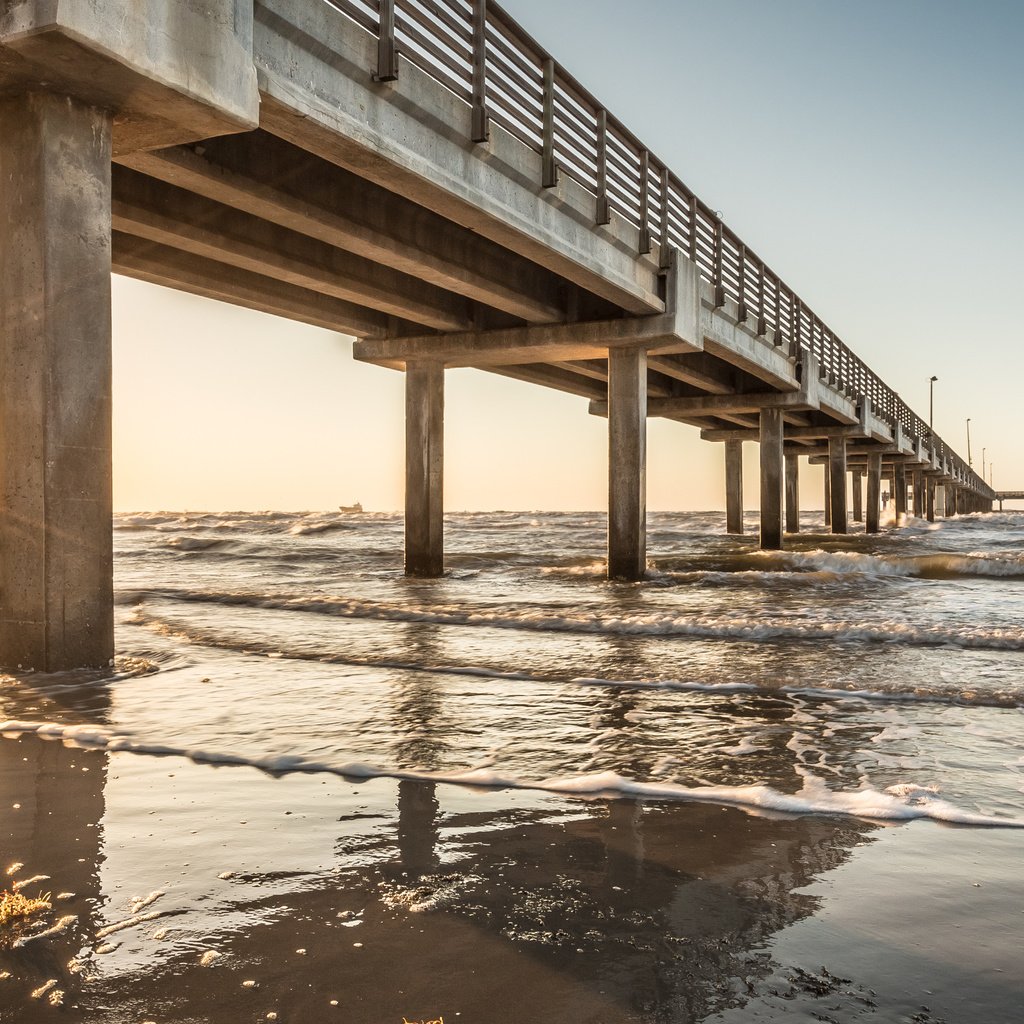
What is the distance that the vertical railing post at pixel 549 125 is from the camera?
41.5 ft

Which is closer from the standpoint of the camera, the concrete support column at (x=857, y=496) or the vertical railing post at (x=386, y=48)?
the vertical railing post at (x=386, y=48)

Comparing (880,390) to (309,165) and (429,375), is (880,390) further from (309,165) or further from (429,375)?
(309,165)

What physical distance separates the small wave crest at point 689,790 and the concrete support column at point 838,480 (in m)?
35.9

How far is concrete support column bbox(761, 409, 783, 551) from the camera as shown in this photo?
1128 inches

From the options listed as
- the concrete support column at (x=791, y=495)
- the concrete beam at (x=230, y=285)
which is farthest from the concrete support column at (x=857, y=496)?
the concrete beam at (x=230, y=285)

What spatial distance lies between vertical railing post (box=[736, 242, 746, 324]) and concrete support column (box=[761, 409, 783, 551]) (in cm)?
791

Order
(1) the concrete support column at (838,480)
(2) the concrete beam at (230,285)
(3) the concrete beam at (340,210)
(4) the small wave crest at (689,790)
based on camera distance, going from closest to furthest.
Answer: (4) the small wave crest at (689,790)
(3) the concrete beam at (340,210)
(2) the concrete beam at (230,285)
(1) the concrete support column at (838,480)

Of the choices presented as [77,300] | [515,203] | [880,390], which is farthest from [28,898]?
[880,390]

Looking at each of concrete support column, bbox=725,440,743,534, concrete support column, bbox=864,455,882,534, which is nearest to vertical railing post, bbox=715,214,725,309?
concrete support column, bbox=725,440,743,534

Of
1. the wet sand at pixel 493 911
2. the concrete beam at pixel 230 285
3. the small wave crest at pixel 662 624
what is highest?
the concrete beam at pixel 230 285

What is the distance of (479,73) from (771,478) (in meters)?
20.4

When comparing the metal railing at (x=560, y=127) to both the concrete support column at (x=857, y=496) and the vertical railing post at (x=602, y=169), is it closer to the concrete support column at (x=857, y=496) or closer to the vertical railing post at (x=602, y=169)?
the vertical railing post at (x=602, y=169)

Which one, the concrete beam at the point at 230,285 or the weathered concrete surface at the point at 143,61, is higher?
the concrete beam at the point at 230,285

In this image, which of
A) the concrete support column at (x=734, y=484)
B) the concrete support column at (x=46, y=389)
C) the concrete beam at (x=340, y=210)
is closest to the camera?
the concrete support column at (x=46, y=389)
